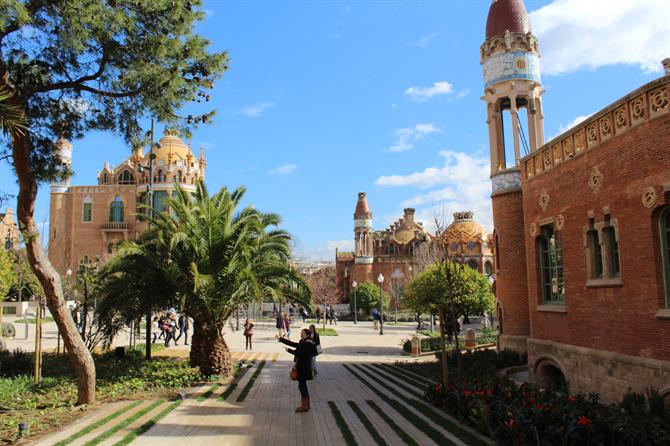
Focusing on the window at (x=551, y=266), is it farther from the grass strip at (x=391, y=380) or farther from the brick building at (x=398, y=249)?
the brick building at (x=398, y=249)

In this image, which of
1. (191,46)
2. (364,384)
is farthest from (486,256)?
(191,46)

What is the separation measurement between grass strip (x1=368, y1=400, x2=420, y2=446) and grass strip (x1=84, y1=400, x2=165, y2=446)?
13.4 feet

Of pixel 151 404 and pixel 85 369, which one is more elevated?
pixel 85 369

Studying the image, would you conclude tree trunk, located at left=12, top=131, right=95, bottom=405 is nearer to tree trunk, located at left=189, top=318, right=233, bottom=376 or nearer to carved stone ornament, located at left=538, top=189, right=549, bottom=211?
tree trunk, located at left=189, top=318, right=233, bottom=376

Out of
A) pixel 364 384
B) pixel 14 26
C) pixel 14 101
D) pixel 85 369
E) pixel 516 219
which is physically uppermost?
pixel 14 26

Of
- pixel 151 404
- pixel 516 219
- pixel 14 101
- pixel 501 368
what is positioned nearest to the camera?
pixel 14 101

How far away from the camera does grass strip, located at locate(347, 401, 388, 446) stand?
792cm

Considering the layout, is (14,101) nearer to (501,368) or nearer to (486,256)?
(501,368)

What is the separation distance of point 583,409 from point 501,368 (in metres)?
8.71

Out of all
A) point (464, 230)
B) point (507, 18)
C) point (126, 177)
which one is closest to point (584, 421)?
point (507, 18)

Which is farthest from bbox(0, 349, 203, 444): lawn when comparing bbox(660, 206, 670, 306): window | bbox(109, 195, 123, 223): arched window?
bbox(109, 195, 123, 223): arched window

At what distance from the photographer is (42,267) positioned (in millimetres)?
9828

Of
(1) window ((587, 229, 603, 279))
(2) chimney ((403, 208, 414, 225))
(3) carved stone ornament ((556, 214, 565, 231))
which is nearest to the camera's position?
(1) window ((587, 229, 603, 279))

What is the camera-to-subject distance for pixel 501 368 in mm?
15852
